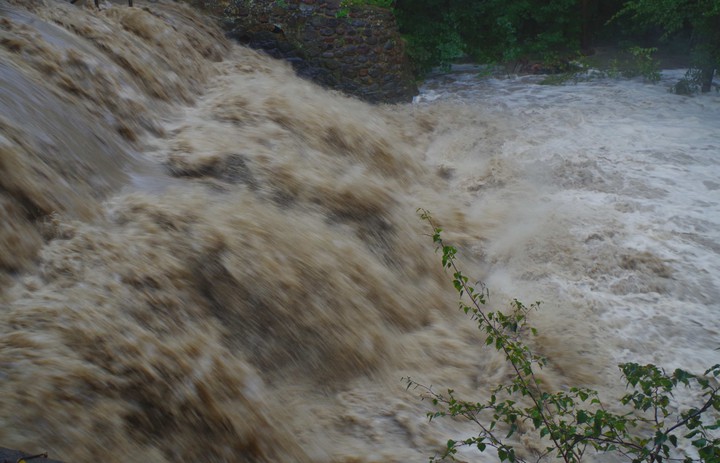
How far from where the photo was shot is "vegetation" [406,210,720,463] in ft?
7.30

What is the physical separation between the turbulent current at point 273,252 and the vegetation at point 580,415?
0.20m

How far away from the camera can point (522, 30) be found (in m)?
11.0

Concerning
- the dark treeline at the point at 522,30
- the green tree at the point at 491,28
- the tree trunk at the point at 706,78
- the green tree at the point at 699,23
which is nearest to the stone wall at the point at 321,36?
the dark treeline at the point at 522,30

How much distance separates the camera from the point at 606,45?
1107 cm

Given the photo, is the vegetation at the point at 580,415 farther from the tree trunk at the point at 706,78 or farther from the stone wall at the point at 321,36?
the tree trunk at the point at 706,78

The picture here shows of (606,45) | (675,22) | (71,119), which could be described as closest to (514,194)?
(71,119)

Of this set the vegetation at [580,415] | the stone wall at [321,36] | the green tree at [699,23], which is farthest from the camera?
the green tree at [699,23]

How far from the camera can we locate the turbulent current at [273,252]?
8.72 ft

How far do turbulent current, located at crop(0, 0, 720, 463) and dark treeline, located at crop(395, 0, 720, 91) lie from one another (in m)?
3.11

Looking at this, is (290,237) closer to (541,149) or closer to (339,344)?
(339,344)

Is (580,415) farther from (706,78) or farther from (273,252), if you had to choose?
(706,78)

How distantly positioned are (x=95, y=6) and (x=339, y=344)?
175 inches

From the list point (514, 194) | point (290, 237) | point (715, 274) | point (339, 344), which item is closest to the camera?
point (339, 344)

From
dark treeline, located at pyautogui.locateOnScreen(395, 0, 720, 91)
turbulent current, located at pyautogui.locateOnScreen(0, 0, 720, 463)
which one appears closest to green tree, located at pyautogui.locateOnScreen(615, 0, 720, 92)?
dark treeline, located at pyautogui.locateOnScreen(395, 0, 720, 91)
